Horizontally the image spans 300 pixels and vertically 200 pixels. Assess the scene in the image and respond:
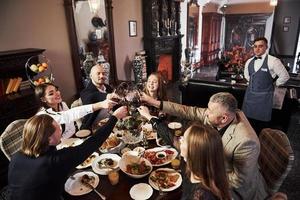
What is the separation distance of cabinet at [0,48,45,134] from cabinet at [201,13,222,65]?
7988 mm

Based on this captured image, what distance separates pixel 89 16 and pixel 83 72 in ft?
3.40

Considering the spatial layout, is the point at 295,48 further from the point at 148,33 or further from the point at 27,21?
the point at 27,21

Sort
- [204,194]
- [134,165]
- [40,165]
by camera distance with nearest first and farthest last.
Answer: [204,194] < [40,165] < [134,165]

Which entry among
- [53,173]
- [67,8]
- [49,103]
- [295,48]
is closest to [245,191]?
[53,173]

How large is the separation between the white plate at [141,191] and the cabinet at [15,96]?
2016mm

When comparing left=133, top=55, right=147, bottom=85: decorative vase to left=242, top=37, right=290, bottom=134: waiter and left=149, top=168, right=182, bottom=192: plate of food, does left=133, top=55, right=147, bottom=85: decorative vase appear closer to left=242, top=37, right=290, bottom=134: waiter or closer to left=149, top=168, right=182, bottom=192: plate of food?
left=242, top=37, right=290, bottom=134: waiter

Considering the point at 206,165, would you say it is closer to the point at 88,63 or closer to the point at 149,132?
the point at 149,132

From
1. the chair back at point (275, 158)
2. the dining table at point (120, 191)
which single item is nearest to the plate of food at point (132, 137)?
the dining table at point (120, 191)

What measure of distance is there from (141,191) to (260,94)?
252 centimetres

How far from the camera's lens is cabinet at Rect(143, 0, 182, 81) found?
572 cm

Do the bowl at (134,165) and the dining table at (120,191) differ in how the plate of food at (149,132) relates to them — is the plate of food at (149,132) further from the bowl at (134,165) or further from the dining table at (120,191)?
the dining table at (120,191)

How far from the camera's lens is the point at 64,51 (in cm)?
382

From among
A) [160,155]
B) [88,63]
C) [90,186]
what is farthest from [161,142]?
[88,63]

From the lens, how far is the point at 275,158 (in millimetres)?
1736
